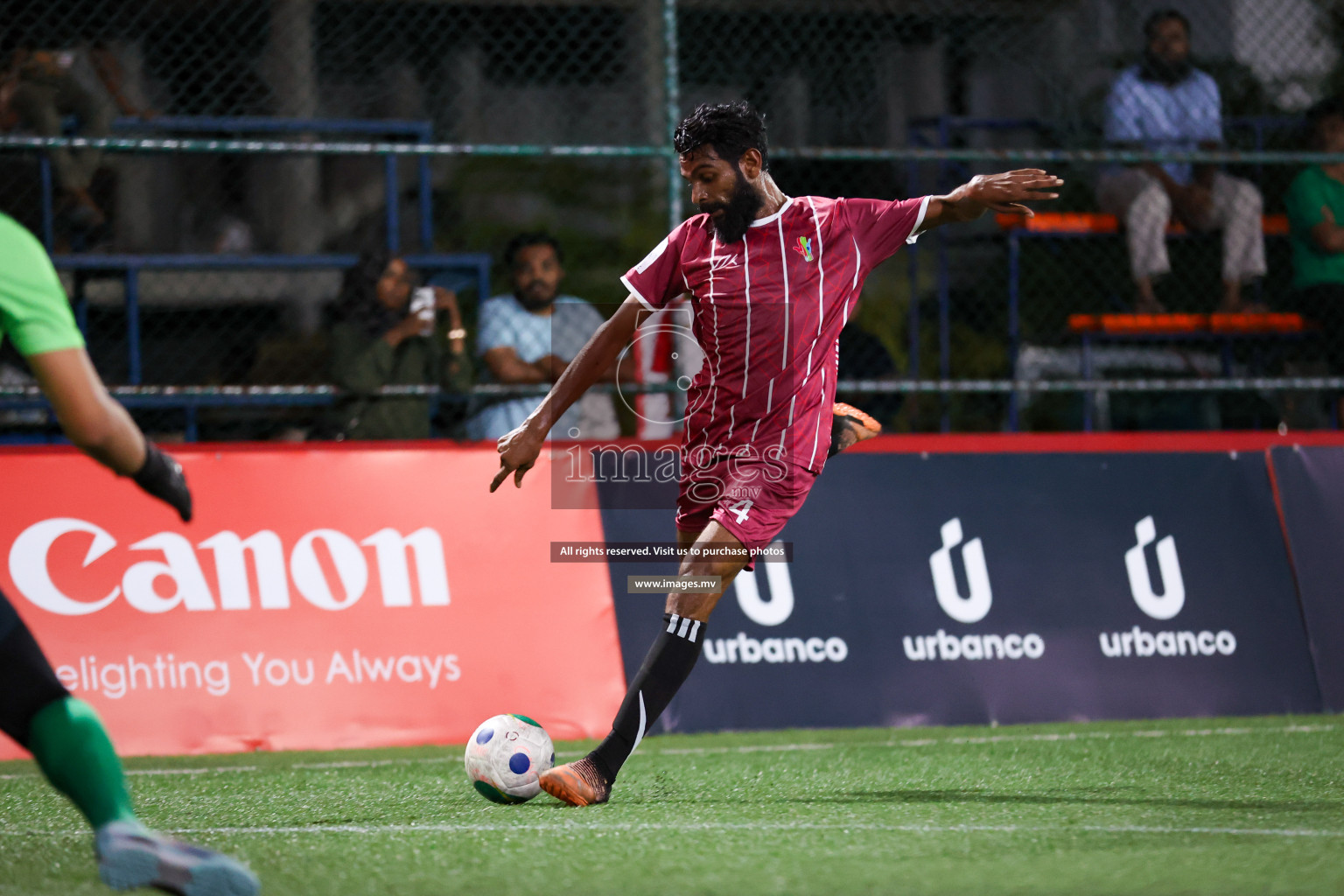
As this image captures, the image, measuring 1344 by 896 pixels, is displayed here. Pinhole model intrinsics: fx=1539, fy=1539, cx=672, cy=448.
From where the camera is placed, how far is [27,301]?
306 centimetres

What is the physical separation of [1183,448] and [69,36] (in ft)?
22.6

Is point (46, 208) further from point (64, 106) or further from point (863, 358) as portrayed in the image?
point (863, 358)

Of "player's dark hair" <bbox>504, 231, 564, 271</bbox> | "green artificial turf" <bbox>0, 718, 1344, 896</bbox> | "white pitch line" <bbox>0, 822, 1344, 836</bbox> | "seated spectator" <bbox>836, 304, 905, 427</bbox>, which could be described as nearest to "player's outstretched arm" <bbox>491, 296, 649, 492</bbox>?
"green artificial turf" <bbox>0, 718, 1344, 896</bbox>

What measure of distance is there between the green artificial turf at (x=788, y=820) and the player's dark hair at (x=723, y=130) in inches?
81.2

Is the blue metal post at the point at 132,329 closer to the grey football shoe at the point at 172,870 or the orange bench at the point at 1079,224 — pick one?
the orange bench at the point at 1079,224

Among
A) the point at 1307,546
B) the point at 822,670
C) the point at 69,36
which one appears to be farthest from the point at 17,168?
the point at 1307,546

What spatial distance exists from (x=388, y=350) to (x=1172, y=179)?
4.74 m

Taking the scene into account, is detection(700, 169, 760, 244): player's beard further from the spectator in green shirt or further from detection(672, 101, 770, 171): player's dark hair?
the spectator in green shirt

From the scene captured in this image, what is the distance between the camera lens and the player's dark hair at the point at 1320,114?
9094mm

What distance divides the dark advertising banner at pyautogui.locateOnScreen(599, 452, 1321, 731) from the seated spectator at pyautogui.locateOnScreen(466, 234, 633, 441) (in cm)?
81

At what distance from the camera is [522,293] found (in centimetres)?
800

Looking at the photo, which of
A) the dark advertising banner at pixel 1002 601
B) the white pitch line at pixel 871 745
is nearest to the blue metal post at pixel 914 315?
the dark advertising banner at pixel 1002 601

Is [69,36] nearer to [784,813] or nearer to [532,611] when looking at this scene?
[532,611]

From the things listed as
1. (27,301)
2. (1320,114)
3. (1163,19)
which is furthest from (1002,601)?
(27,301)
